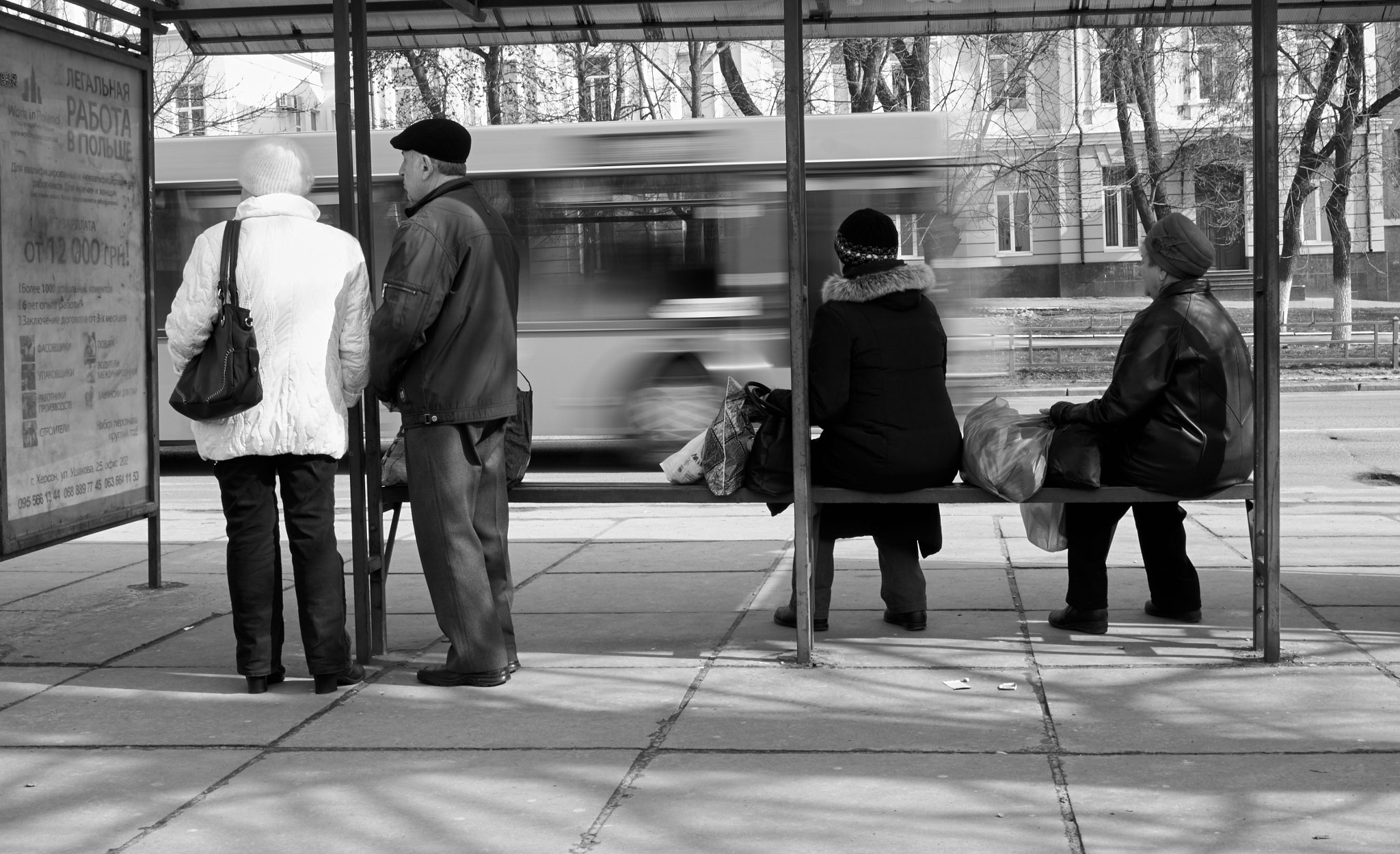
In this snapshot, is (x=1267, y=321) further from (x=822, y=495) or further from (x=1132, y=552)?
(x=1132, y=552)

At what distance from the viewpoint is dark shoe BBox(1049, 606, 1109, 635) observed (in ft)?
18.7

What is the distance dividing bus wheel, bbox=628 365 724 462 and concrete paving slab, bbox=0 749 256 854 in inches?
333

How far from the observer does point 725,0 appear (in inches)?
278

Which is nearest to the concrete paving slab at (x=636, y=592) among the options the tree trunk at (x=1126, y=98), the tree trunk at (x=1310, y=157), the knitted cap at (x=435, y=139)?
the knitted cap at (x=435, y=139)

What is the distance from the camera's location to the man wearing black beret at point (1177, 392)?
523cm

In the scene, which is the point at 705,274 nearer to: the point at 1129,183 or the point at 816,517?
the point at 816,517

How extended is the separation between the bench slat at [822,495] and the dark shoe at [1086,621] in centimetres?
47

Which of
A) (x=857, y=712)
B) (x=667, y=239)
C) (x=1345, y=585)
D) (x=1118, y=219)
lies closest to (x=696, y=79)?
(x=667, y=239)

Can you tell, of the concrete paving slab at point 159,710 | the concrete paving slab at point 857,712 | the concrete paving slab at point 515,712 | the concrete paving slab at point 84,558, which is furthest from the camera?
the concrete paving slab at point 84,558

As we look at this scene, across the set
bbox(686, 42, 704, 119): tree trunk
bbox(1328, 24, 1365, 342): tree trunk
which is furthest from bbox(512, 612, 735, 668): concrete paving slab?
bbox(1328, 24, 1365, 342): tree trunk

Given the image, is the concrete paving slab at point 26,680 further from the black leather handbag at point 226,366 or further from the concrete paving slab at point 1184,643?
the concrete paving slab at point 1184,643

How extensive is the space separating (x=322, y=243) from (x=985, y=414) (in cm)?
248

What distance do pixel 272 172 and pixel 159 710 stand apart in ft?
6.10

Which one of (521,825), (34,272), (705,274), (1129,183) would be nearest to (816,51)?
(1129,183)
